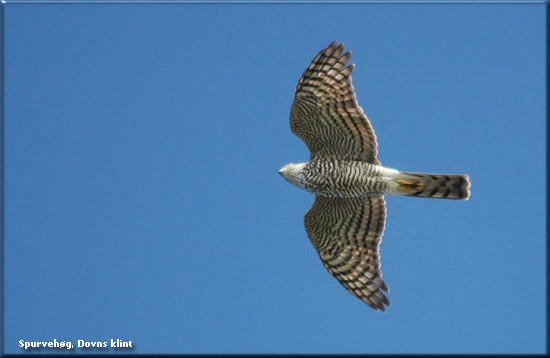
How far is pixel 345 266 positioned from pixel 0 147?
17.4 feet

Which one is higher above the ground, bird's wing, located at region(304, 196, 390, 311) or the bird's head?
the bird's head

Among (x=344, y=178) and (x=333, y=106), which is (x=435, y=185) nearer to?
(x=344, y=178)

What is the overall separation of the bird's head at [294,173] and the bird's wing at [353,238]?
0.59 metres

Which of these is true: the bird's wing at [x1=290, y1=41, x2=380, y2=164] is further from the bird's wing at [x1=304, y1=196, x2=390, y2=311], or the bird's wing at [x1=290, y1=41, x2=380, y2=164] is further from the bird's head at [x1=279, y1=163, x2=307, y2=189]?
the bird's wing at [x1=304, y1=196, x2=390, y2=311]

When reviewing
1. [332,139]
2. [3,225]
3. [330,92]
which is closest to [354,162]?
[332,139]

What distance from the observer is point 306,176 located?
413 inches

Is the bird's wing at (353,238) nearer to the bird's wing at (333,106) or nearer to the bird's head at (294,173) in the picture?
the bird's head at (294,173)

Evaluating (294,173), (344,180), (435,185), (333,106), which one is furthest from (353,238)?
(333,106)

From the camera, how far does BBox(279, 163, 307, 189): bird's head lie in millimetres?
→ 10555

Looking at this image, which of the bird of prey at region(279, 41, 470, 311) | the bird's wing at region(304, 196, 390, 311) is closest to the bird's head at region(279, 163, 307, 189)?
the bird of prey at region(279, 41, 470, 311)

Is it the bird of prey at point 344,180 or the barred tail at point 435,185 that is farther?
the barred tail at point 435,185

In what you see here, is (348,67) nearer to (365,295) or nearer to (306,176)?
(306,176)

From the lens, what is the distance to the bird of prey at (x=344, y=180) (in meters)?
9.90

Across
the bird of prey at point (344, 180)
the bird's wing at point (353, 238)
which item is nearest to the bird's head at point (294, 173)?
the bird of prey at point (344, 180)
